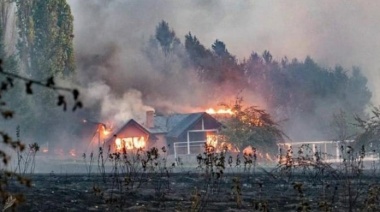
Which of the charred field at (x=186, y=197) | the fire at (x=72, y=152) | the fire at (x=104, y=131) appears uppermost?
the fire at (x=104, y=131)

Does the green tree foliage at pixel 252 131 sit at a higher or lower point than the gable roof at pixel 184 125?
lower

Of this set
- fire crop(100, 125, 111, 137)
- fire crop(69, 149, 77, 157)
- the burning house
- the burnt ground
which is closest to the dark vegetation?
the burnt ground

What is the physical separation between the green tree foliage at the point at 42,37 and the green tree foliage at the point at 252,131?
2106cm

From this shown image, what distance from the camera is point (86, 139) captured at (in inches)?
2847

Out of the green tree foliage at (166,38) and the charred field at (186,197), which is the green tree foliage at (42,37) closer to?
the charred field at (186,197)

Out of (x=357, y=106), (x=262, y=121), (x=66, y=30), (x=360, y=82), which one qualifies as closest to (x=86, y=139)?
(x=66, y=30)

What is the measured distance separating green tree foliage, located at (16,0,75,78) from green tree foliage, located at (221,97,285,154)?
2106 cm

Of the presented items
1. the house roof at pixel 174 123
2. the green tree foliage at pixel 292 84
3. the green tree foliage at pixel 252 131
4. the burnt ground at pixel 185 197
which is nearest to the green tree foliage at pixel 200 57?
the green tree foliage at pixel 292 84

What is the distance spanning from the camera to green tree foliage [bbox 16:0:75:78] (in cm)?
6391

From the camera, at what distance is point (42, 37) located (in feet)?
213

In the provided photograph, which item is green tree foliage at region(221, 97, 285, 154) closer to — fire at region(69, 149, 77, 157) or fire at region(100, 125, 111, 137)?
fire at region(69, 149, 77, 157)

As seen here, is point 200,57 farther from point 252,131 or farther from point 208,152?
point 208,152

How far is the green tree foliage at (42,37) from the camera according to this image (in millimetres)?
63906

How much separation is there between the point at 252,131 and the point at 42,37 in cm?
2613
